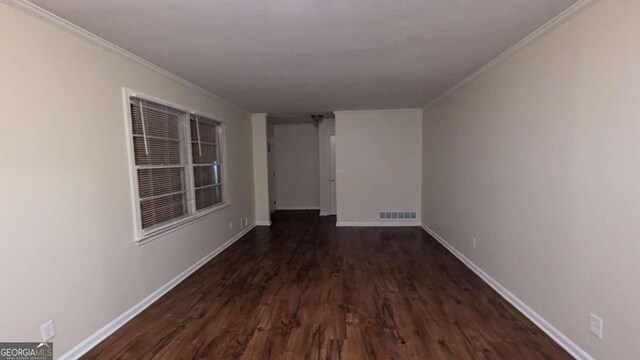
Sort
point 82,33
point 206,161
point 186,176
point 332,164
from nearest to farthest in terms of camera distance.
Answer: point 82,33, point 186,176, point 206,161, point 332,164

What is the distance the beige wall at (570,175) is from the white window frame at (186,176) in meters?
3.52

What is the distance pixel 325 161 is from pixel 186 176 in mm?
4162

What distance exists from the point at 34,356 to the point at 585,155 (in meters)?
3.78

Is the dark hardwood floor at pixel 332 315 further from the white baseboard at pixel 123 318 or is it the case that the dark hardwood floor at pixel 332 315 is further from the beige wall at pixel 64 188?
the beige wall at pixel 64 188

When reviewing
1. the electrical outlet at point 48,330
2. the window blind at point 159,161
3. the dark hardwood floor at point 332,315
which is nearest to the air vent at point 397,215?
the dark hardwood floor at point 332,315

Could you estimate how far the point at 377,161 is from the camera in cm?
607

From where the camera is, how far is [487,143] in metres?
3.29

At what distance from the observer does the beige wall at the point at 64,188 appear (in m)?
1.77

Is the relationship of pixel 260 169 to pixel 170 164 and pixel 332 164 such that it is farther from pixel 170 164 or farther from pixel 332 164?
pixel 170 164

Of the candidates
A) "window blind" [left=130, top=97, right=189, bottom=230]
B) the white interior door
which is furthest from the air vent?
"window blind" [left=130, top=97, right=189, bottom=230]

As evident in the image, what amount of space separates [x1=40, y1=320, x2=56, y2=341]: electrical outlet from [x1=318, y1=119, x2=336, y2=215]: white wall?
5.82m

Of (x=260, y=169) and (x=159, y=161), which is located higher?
(x=159, y=161)

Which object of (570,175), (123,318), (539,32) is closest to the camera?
(570,175)

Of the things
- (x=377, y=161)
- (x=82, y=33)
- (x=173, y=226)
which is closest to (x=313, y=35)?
(x=82, y=33)
